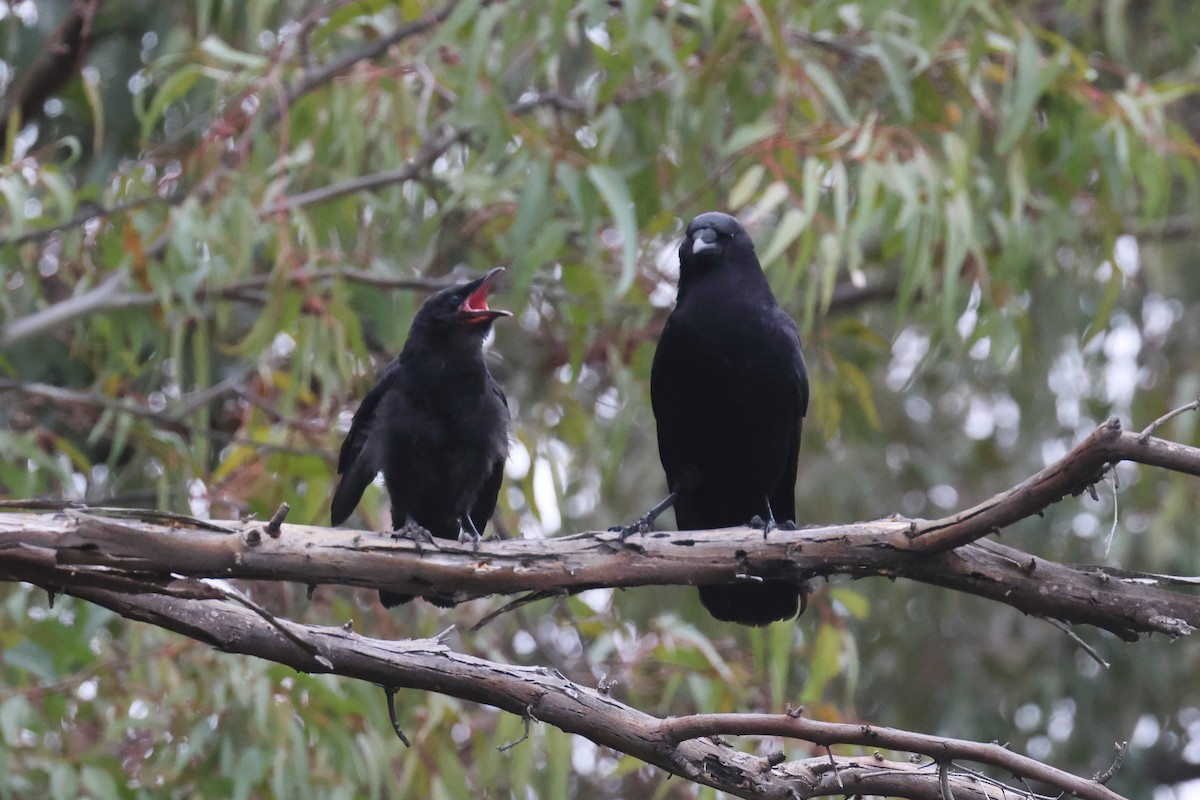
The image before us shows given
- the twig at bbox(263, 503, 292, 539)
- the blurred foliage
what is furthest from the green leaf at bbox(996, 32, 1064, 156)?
the twig at bbox(263, 503, 292, 539)

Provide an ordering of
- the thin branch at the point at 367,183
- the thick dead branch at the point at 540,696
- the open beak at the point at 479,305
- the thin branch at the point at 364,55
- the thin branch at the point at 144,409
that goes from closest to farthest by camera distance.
Result: the thick dead branch at the point at 540,696 → the open beak at the point at 479,305 → the thin branch at the point at 144,409 → the thin branch at the point at 367,183 → the thin branch at the point at 364,55

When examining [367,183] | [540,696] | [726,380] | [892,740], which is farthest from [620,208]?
[892,740]

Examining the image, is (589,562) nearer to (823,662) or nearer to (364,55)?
(823,662)

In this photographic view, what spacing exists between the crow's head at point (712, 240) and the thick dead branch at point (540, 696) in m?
1.74

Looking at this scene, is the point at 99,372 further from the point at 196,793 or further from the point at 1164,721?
the point at 1164,721

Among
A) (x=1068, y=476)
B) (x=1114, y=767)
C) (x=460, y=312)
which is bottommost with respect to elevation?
(x=460, y=312)

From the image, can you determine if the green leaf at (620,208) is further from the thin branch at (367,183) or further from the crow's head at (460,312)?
the thin branch at (367,183)

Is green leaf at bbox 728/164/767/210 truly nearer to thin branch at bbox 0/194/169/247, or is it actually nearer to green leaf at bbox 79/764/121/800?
thin branch at bbox 0/194/169/247

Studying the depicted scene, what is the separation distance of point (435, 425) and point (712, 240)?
0.98m

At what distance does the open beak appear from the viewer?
3.77 meters

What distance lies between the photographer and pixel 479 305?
3.97m

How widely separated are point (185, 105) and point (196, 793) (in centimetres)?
333

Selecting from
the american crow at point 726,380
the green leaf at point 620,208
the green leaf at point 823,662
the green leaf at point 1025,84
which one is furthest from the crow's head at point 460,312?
the green leaf at point 1025,84

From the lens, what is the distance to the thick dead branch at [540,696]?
8.05ft
